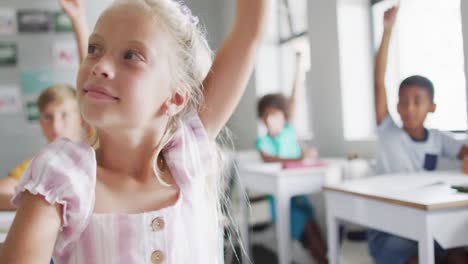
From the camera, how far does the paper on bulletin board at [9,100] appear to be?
9.68 ft

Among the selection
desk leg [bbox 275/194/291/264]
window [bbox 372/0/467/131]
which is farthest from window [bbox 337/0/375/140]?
desk leg [bbox 275/194/291/264]

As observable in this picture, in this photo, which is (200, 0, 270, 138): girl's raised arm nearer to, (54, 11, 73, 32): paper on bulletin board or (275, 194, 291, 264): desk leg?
(275, 194, 291, 264): desk leg

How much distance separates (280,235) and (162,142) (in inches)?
81.0

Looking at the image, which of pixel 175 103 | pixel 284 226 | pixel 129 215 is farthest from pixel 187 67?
pixel 284 226

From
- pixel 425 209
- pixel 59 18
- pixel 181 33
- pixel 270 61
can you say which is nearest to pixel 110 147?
pixel 181 33

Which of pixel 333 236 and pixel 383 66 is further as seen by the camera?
pixel 383 66

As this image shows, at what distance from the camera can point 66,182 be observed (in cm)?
53

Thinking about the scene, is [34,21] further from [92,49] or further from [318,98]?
[92,49]

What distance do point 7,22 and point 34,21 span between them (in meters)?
0.17

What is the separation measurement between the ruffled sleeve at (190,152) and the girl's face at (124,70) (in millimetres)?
79

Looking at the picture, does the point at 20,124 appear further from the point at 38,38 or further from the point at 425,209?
the point at 425,209

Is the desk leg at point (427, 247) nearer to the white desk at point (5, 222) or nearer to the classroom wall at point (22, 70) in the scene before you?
the white desk at point (5, 222)

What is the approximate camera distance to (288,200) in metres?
2.57

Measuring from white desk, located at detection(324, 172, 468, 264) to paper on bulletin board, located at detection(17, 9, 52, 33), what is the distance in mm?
2126
